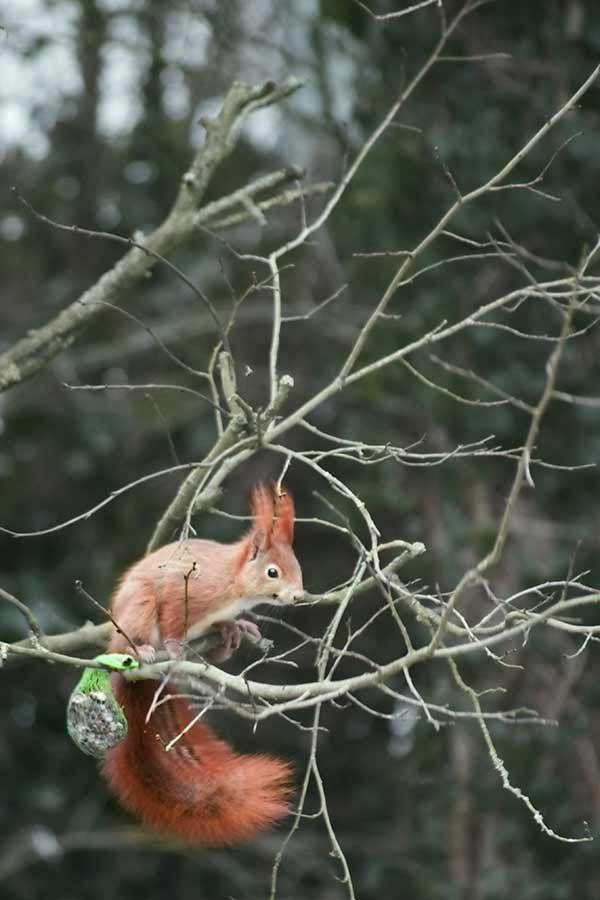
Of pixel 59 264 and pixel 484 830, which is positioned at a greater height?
pixel 59 264

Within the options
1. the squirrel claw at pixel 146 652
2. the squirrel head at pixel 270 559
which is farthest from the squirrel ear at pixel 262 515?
the squirrel claw at pixel 146 652

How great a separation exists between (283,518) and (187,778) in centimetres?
63

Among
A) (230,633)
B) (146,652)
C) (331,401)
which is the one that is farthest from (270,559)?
(331,401)

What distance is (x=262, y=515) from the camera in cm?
357

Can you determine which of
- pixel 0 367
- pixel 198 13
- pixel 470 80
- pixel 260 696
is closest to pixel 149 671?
pixel 260 696

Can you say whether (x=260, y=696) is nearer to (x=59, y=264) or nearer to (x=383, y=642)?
(x=383, y=642)

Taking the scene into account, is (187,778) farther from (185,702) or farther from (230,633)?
(230,633)

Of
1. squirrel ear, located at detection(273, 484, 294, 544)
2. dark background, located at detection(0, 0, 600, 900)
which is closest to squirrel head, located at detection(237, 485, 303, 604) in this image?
squirrel ear, located at detection(273, 484, 294, 544)

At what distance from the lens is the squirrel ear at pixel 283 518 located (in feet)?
11.3

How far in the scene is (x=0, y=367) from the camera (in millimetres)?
3967

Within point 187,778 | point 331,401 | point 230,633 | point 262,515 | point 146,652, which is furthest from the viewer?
point 331,401

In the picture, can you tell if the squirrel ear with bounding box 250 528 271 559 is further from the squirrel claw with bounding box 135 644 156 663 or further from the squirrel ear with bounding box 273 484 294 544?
the squirrel claw with bounding box 135 644 156 663

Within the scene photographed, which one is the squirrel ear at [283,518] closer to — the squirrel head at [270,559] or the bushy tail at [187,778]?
the squirrel head at [270,559]

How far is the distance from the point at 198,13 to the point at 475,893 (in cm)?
406
